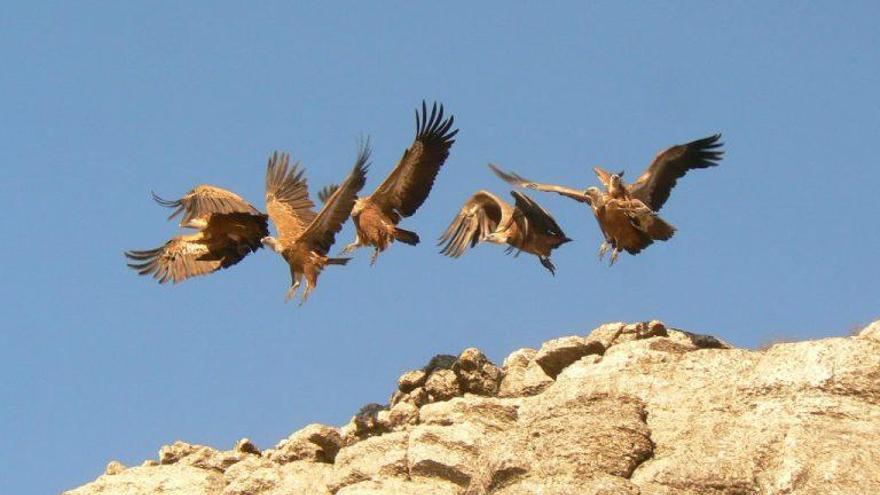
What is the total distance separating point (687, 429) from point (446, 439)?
2407 mm

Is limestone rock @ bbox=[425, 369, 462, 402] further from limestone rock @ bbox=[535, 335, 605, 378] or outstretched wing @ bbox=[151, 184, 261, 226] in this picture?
outstretched wing @ bbox=[151, 184, 261, 226]

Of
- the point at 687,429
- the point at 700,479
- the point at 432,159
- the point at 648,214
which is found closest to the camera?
the point at 700,479

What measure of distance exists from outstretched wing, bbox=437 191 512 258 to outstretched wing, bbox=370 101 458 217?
1.41 meters

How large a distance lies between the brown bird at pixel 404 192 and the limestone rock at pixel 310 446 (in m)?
5.34

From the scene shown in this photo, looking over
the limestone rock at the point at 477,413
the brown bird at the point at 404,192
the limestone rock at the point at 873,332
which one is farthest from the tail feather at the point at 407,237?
the limestone rock at the point at 873,332

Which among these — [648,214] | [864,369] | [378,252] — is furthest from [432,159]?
[864,369]

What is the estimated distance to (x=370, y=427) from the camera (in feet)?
60.1

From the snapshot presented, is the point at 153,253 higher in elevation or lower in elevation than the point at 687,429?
higher

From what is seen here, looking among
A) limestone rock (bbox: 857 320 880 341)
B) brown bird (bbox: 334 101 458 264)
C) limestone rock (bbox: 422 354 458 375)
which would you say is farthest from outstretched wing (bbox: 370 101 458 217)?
limestone rock (bbox: 857 320 880 341)

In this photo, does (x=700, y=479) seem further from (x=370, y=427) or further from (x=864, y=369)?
(x=370, y=427)

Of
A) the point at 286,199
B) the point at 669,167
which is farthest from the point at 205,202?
the point at 669,167

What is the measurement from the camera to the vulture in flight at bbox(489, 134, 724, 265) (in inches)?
855

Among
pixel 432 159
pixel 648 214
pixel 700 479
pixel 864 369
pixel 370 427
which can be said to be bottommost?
pixel 700 479

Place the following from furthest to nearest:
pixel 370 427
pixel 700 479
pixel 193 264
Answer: pixel 193 264
pixel 370 427
pixel 700 479
